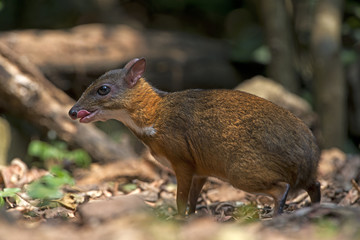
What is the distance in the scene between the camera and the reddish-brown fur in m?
5.32

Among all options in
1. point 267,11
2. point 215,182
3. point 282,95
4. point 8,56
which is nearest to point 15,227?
point 215,182

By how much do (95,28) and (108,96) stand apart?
7.86 meters

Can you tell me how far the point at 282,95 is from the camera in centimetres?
1062

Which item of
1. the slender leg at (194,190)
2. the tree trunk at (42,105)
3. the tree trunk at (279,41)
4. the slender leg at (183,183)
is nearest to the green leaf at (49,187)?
the slender leg at (183,183)

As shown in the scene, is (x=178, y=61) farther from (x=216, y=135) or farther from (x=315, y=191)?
(x=315, y=191)

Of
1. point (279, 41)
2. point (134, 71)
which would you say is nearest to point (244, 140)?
point (134, 71)

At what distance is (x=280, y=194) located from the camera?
17.3 feet

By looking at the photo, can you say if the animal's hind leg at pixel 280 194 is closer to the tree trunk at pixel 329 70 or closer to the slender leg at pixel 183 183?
the slender leg at pixel 183 183

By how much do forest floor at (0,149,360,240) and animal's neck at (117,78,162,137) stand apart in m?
0.86

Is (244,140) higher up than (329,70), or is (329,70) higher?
(329,70)

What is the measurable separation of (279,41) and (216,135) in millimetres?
7340

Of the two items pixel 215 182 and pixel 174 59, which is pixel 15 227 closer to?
pixel 215 182

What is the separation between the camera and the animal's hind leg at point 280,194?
206 inches

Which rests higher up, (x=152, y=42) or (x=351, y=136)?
(x=152, y=42)
